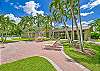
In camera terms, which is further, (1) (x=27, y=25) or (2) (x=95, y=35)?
(1) (x=27, y=25)

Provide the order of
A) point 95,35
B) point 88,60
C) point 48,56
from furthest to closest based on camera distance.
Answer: point 95,35, point 48,56, point 88,60

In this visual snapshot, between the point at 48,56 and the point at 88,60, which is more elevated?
the point at 48,56

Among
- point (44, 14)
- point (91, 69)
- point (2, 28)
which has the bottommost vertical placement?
point (91, 69)

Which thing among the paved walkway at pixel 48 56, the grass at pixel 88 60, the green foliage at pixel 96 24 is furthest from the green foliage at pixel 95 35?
the grass at pixel 88 60

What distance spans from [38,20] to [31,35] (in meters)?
9.42

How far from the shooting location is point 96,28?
7394cm

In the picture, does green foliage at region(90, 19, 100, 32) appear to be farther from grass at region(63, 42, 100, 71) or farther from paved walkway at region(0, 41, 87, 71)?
grass at region(63, 42, 100, 71)

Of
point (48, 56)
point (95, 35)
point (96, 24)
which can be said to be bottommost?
point (48, 56)

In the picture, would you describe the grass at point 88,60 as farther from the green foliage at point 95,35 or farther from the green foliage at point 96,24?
the green foliage at point 96,24

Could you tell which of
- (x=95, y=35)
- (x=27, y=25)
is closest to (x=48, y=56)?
(x=95, y=35)

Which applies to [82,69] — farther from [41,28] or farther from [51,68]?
[41,28]

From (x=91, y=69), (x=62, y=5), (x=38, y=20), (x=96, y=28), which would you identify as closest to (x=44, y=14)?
(x=38, y=20)

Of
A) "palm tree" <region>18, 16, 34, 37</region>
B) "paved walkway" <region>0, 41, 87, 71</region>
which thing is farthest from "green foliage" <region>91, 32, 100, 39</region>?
"paved walkway" <region>0, 41, 87, 71</region>

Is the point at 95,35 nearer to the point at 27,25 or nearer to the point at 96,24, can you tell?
the point at 96,24
